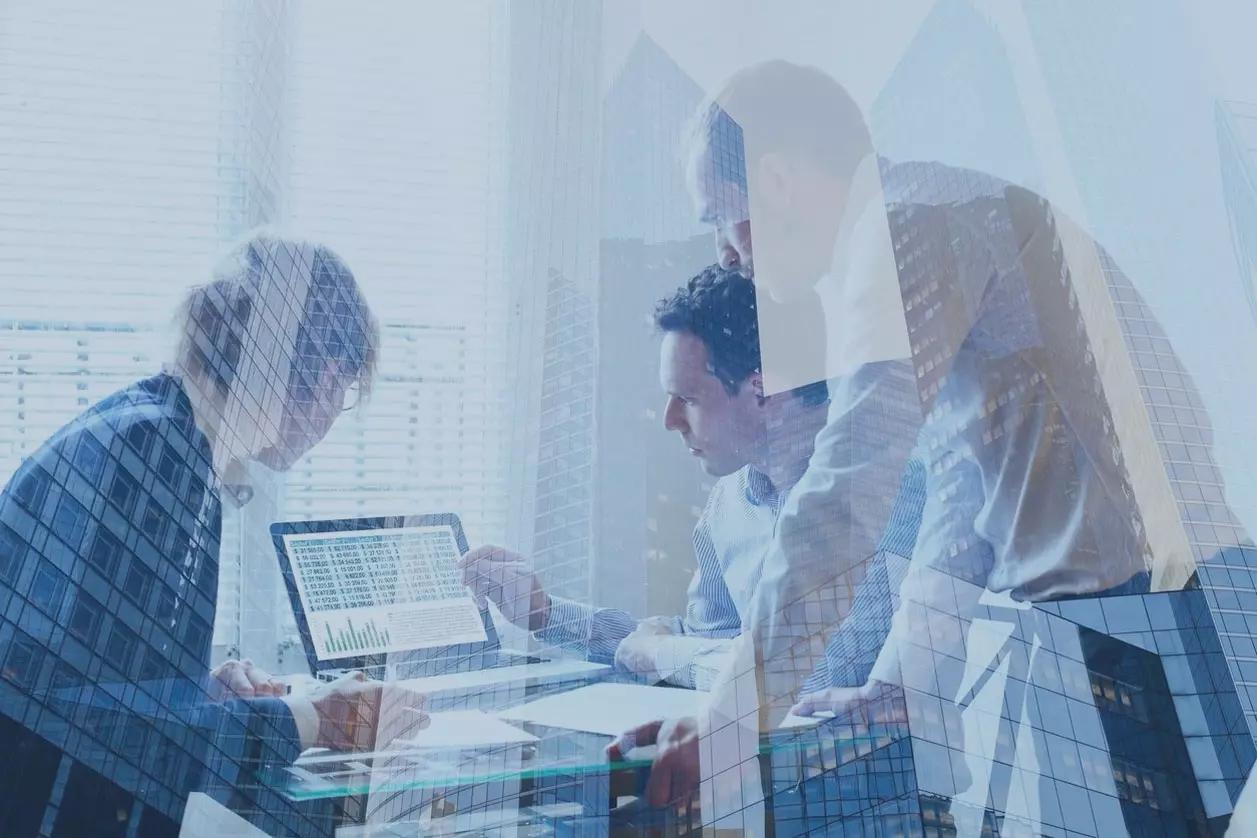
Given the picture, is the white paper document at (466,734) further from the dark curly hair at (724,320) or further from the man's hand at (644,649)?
the dark curly hair at (724,320)

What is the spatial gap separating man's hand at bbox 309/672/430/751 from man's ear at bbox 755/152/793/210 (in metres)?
0.99

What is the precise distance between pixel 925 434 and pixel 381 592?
2.84 ft

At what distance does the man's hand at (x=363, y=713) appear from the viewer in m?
1.40

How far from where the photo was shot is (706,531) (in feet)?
5.06

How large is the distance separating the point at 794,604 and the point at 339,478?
75cm

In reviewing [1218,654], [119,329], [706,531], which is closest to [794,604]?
[706,531]

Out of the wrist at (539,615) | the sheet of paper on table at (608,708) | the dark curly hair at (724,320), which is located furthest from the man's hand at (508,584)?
the dark curly hair at (724,320)

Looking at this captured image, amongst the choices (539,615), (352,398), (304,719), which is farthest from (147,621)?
(539,615)

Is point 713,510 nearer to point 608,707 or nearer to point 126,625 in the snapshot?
point 608,707

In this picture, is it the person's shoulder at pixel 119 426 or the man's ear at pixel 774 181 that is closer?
the person's shoulder at pixel 119 426

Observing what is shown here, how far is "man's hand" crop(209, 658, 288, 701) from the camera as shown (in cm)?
139

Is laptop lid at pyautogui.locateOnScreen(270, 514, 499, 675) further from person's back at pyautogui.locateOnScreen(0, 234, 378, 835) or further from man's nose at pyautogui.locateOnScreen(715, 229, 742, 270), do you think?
man's nose at pyautogui.locateOnScreen(715, 229, 742, 270)

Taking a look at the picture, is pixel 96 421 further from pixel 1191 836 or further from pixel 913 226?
pixel 1191 836

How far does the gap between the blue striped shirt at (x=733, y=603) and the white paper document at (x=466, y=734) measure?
5.7 inches
